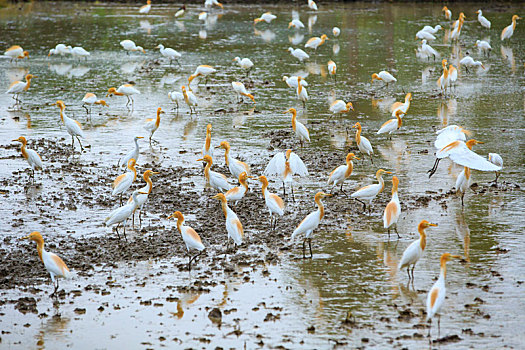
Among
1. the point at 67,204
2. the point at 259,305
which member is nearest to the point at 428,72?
the point at 67,204

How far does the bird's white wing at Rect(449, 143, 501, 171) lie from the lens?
8.82 metres

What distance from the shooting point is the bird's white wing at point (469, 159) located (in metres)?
8.82

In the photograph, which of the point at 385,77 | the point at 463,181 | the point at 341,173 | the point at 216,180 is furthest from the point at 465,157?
the point at 385,77

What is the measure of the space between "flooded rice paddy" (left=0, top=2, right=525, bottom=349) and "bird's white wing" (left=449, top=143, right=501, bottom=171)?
0.69 m

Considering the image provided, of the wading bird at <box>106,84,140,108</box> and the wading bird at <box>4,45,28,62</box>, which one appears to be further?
the wading bird at <box>4,45,28,62</box>

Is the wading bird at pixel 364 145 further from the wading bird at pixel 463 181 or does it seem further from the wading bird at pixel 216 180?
the wading bird at pixel 216 180

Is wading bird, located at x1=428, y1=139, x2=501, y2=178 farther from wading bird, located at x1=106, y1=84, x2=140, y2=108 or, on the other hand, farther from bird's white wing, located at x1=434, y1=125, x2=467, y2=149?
wading bird, located at x1=106, y1=84, x2=140, y2=108

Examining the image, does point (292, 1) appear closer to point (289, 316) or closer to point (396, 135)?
point (396, 135)

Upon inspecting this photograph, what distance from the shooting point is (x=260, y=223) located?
8859mm

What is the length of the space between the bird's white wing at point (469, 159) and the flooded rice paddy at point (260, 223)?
692mm

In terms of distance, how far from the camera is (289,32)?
26250mm

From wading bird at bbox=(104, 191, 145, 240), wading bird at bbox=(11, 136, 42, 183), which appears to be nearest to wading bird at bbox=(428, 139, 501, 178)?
wading bird at bbox=(104, 191, 145, 240)

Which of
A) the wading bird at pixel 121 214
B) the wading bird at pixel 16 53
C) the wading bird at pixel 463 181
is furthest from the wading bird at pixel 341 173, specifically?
the wading bird at pixel 16 53

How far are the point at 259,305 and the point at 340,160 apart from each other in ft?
17.0
